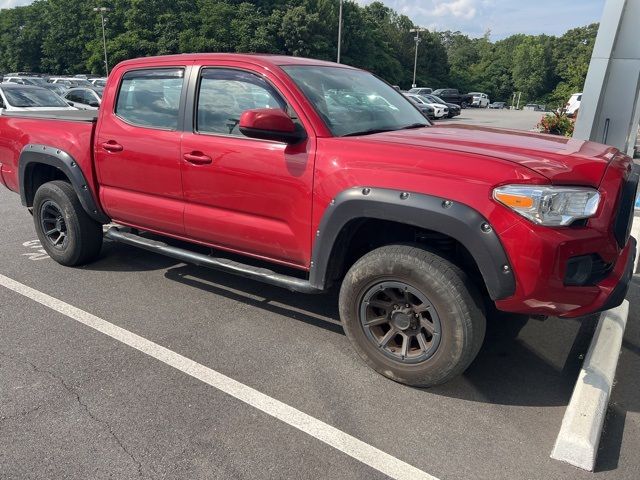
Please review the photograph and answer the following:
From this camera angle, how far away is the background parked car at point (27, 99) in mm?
12109

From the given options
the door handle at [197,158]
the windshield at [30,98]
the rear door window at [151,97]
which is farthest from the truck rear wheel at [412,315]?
the windshield at [30,98]

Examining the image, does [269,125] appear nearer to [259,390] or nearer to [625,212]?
[259,390]

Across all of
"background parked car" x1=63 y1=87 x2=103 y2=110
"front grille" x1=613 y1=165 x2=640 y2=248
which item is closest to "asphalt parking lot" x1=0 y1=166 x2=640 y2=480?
"front grille" x1=613 y1=165 x2=640 y2=248

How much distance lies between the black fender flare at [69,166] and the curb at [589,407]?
3.84 metres

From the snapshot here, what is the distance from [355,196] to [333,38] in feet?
237

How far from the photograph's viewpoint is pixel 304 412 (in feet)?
9.49

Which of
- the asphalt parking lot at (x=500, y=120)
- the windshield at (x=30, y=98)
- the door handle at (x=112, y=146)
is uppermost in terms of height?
the door handle at (x=112, y=146)

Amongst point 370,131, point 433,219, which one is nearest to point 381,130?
point 370,131

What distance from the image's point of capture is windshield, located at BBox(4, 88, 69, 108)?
1223 cm

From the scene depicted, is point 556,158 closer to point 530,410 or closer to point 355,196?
point 355,196

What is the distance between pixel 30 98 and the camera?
491 inches

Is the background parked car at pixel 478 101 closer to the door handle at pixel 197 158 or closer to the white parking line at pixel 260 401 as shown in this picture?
the door handle at pixel 197 158

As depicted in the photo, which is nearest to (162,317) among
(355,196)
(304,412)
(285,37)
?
(304,412)

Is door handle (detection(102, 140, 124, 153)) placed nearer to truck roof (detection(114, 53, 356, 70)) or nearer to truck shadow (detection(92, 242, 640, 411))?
truck roof (detection(114, 53, 356, 70))
